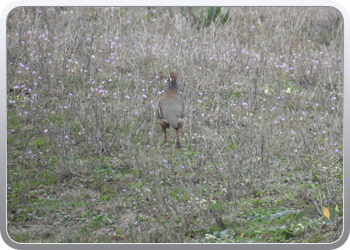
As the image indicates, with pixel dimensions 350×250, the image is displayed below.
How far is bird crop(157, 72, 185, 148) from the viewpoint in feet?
23.0

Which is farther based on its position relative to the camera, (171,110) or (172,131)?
(171,110)

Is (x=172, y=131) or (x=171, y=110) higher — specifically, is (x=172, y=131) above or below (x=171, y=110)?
below

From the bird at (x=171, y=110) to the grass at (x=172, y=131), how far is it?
11 centimetres

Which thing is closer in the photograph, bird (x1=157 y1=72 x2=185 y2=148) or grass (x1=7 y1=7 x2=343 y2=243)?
grass (x1=7 y1=7 x2=343 y2=243)

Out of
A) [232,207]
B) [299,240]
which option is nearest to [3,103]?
[232,207]

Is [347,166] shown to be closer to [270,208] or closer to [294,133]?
[270,208]

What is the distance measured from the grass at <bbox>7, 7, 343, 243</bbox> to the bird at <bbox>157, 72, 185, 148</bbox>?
0.11 m

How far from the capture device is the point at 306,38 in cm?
827

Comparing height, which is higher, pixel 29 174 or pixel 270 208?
pixel 29 174

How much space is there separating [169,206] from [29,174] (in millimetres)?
1479

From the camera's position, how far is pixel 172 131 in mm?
6859

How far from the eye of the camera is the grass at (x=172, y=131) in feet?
17.3

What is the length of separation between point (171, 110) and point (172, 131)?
0.33 m

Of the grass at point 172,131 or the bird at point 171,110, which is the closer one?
the grass at point 172,131
